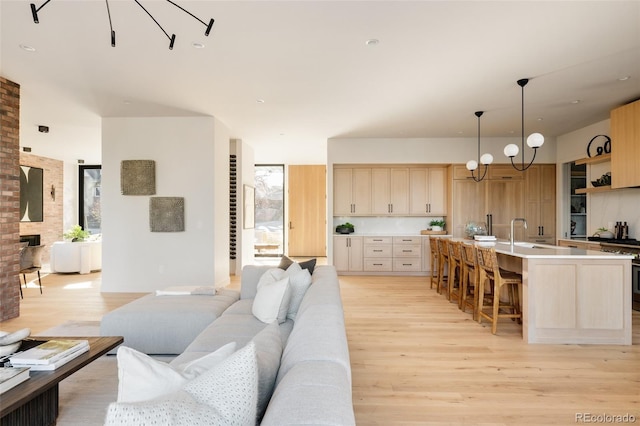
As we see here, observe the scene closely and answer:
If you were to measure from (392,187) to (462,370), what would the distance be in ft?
16.5

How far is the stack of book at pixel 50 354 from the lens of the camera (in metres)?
1.97

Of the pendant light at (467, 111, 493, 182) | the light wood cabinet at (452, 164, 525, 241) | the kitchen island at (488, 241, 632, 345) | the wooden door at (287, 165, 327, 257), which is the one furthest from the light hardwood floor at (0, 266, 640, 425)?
the wooden door at (287, 165, 327, 257)

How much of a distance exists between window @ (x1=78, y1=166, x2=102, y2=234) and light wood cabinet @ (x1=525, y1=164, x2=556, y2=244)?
10796 mm

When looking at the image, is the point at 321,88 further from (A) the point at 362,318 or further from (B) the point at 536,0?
(A) the point at 362,318

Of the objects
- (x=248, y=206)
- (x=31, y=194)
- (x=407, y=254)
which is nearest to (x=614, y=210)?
(x=407, y=254)

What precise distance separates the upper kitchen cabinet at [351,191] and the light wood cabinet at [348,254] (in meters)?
0.59

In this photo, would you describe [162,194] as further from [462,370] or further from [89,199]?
[89,199]

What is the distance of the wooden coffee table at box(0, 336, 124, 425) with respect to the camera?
167 centimetres

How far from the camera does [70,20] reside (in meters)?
2.90

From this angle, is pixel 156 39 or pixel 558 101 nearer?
pixel 156 39

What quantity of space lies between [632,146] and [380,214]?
162 inches

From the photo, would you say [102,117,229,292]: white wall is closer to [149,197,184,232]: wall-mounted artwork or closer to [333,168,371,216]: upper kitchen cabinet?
[149,197,184,232]: wall-mounted artwork

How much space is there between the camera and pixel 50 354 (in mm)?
2041

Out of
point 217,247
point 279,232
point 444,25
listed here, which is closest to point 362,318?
point 217,247
